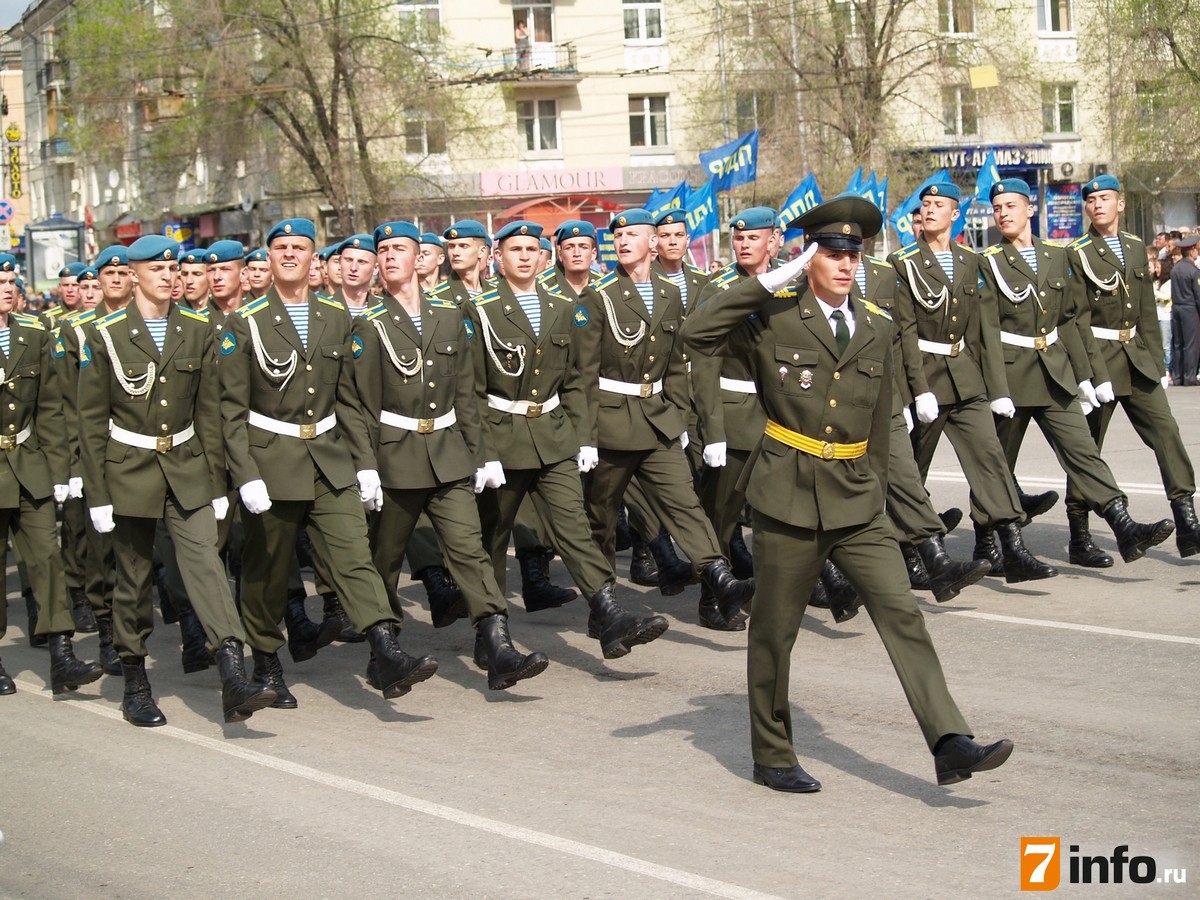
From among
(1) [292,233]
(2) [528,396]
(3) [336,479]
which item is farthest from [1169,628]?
(1) [292,233]

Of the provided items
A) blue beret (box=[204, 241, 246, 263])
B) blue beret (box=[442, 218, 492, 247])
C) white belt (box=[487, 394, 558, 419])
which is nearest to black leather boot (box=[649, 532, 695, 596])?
white belt (box=[487, 394, 558, 419])

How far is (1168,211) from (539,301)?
46830 millimetres

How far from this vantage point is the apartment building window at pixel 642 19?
51.5 m

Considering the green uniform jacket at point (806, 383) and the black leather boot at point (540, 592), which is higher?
the green uniform jacket at point (806, 383)

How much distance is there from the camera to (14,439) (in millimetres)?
9188

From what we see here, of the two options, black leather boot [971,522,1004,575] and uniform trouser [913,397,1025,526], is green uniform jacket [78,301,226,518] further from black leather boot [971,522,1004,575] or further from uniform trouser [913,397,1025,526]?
black leather boot [971,522,1004,575]

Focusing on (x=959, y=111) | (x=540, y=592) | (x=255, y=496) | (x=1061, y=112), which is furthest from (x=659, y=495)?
(x=1061, y=112)

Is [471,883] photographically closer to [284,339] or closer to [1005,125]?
[284,339]

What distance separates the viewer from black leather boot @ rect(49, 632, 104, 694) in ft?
28.8

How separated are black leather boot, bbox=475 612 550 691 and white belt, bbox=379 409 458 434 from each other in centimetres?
99

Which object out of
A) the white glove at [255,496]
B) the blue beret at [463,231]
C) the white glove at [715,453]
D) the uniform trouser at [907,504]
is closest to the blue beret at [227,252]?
the blue beret at [463,231]

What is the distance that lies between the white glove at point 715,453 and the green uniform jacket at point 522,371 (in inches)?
28.3

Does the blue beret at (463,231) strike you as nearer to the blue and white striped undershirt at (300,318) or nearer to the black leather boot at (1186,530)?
the blue and white striped undershirt at (300,318)

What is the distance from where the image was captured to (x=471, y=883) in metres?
5.50
